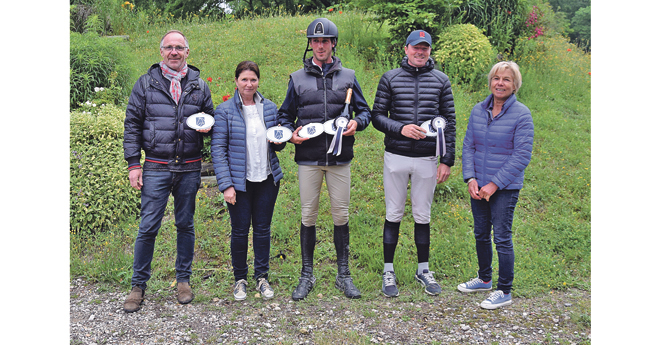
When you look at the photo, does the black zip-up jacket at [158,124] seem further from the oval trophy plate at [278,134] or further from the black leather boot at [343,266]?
the black leather boot at [343,266]

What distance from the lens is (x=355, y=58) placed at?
9.09m

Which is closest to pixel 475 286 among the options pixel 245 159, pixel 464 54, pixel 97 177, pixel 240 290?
pixel 240 290

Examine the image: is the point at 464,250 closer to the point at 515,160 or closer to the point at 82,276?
the point at 515,160

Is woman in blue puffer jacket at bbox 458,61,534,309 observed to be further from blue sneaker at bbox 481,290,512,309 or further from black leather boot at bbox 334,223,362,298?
black leather boot at bbox 334,223,362,298

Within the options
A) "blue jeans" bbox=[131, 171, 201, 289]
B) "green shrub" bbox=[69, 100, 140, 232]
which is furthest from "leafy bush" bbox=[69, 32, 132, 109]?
"blue jeans" bbox=[131, 171, 201, 289]

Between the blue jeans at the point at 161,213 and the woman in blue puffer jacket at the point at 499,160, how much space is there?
248 cm

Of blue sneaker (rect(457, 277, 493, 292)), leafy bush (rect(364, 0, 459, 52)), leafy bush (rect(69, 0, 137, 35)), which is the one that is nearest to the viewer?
blue sneaker (rect(457, 277, 493, 292))

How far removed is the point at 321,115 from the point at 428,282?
187 cm

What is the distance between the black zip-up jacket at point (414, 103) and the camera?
4.02 m

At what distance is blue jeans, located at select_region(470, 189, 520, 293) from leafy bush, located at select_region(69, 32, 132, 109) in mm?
5978

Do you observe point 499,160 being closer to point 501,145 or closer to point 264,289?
point 501,145

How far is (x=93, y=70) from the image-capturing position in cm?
746

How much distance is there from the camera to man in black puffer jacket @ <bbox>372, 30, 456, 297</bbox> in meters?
4.00

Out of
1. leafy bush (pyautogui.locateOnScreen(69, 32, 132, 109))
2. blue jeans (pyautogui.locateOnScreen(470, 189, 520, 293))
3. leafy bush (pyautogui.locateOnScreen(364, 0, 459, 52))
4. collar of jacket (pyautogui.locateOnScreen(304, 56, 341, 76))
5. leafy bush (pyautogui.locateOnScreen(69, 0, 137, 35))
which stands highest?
leafy bush (pyautogui.locateOnScreen(69, 0, 137, 35))
